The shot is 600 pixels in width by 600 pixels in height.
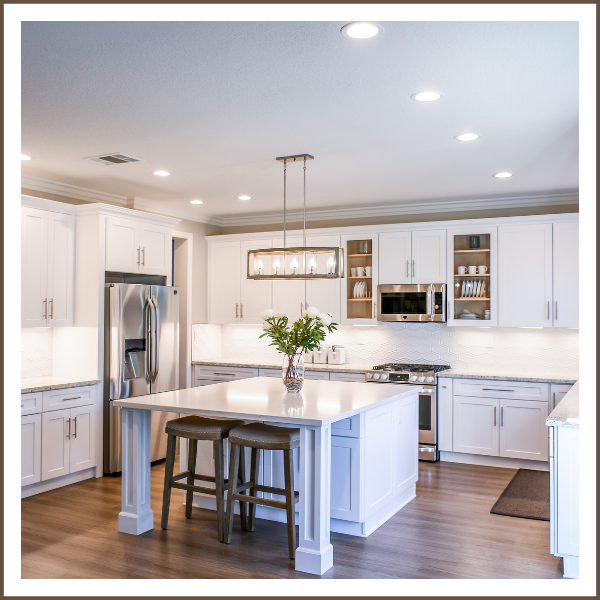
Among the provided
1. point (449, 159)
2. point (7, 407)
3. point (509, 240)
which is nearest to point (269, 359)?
point (509, 240)

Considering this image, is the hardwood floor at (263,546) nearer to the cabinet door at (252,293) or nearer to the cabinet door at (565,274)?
the cabinet door at (565,274)

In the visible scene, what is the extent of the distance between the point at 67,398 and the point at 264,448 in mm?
2244

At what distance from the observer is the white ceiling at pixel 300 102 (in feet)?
8.53

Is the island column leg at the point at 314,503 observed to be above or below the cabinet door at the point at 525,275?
below

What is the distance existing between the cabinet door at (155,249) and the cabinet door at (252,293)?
44.1 inches

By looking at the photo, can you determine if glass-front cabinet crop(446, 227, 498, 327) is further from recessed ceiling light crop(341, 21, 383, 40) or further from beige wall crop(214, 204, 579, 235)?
recessed ceiling light crop(341, 21, 383, 40)

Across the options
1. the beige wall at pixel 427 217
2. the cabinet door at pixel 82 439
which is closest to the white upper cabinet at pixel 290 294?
the beige wall at pixel 427 217

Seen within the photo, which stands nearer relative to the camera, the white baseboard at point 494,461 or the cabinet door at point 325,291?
the white baseboard at point 494,461

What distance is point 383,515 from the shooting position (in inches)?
160

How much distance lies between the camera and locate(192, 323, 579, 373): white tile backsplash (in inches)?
235

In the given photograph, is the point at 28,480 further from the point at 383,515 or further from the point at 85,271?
the point at 383,515

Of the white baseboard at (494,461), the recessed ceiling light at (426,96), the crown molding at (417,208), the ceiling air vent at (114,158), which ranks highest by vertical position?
the recessed ceiling light at (426,96)

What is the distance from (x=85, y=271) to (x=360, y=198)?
2.73 m

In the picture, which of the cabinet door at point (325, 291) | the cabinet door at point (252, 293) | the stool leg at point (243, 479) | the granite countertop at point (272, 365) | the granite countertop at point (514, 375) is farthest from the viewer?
the cabinet door at point (252, 293)
